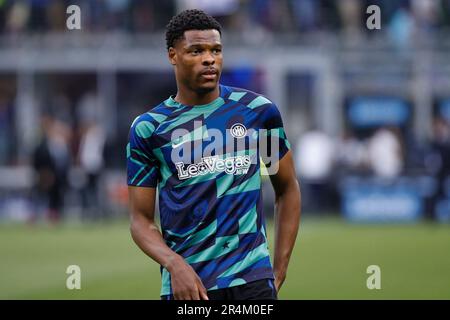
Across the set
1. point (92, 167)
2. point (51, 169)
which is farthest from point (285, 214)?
point (92, 167)

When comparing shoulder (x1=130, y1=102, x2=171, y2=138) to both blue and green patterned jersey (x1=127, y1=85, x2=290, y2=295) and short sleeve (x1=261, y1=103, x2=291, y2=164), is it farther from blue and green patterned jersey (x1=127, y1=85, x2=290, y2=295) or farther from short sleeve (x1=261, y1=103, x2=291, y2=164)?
short sleeve (x1=261, y1=103, x2=291, y2=164)

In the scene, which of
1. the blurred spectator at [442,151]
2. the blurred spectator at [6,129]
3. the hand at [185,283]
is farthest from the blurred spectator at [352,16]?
the hand at [185,283]

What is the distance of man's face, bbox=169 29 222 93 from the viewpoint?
5.82 m

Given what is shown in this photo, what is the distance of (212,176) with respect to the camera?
5801 millimetres

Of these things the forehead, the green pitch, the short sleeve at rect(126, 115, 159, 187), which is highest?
the forehead

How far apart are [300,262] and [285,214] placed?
34.0ft

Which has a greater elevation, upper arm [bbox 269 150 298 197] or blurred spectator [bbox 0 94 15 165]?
blurred spectator [bbox 0 94 15 165]

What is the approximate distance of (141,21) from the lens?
28.1 meters

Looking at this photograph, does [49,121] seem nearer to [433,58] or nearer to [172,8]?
[172,8]

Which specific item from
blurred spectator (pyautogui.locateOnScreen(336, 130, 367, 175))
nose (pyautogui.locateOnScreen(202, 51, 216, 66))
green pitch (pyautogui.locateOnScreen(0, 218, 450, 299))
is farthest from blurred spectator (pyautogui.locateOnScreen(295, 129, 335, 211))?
nose (pyautogui.locateOnScreen(202, 51, 216, 66))

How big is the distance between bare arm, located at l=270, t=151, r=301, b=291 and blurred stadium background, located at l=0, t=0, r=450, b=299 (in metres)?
14.8

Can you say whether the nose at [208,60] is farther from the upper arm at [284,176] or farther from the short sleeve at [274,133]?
the upper arm at [284,176]
